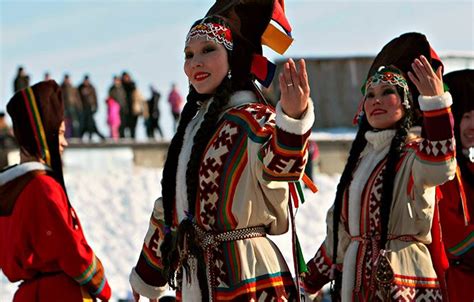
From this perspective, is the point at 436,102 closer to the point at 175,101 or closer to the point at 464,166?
the point at 464,166

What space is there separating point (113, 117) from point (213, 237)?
20.6m

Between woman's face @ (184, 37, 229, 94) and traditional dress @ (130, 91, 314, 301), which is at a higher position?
woman's face @ (184, 37, 229, 94)

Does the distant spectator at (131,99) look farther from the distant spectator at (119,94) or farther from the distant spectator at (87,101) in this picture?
the distant spectator at (87,101)

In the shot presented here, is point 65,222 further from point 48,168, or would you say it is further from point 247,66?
point 247,66

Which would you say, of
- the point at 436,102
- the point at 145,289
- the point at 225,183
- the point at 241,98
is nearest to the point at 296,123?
the point at 225,183

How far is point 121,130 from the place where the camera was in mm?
27547

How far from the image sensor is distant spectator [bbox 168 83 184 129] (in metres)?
26.9

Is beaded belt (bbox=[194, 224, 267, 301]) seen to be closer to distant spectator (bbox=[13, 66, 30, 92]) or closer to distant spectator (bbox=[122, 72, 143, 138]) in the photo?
distant spectator (bbox=[13, 66, 30, 92])

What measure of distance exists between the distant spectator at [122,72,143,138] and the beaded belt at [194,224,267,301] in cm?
1978

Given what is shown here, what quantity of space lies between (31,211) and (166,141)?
19124 mm

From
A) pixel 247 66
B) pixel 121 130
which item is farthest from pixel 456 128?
pixel 121 130

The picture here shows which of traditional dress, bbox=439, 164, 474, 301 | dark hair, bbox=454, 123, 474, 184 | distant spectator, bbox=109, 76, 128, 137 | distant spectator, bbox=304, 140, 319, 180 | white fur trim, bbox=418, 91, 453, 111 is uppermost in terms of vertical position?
white fur trim, bbox=418, 91, 453, 111

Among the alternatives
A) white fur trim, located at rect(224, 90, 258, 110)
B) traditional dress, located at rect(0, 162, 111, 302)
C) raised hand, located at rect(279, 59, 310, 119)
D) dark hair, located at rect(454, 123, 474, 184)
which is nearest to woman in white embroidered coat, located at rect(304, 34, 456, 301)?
dark hair, located at rect(454, 123, 474, 184)

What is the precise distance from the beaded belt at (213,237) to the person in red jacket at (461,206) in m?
1.95
